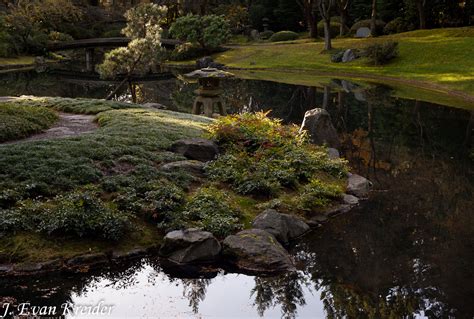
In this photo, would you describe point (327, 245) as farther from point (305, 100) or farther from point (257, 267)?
point (305, 100)

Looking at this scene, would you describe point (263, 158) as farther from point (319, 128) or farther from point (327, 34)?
point (327, 34)

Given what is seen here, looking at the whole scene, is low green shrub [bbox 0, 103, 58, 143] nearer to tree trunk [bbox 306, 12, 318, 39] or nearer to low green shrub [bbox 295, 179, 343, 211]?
low green shrub [bbox 295, 179, 343, 211]

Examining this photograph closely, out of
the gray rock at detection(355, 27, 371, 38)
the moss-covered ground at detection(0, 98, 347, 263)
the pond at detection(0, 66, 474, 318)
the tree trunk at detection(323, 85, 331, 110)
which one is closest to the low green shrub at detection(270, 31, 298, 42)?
the gray rock at detection(355, 27, 371, 38)

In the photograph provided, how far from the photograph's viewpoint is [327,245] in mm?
11258

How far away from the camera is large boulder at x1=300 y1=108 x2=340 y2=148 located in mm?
18984

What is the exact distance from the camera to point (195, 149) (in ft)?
49.7

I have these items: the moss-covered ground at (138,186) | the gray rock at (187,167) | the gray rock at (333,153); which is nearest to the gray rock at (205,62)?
the moss-covered ground at (138,186)

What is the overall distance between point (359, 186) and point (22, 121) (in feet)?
34.9

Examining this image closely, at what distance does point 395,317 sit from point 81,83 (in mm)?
40991

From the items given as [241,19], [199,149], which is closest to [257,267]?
[199,149]

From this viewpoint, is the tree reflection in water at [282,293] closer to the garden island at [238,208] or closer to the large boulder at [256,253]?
the garden island at [238,208]

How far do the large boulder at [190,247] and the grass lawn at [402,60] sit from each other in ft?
88.9

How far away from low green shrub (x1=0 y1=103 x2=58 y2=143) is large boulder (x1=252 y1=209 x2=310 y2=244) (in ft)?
27.1

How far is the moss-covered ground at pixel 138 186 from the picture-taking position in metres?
10.3
